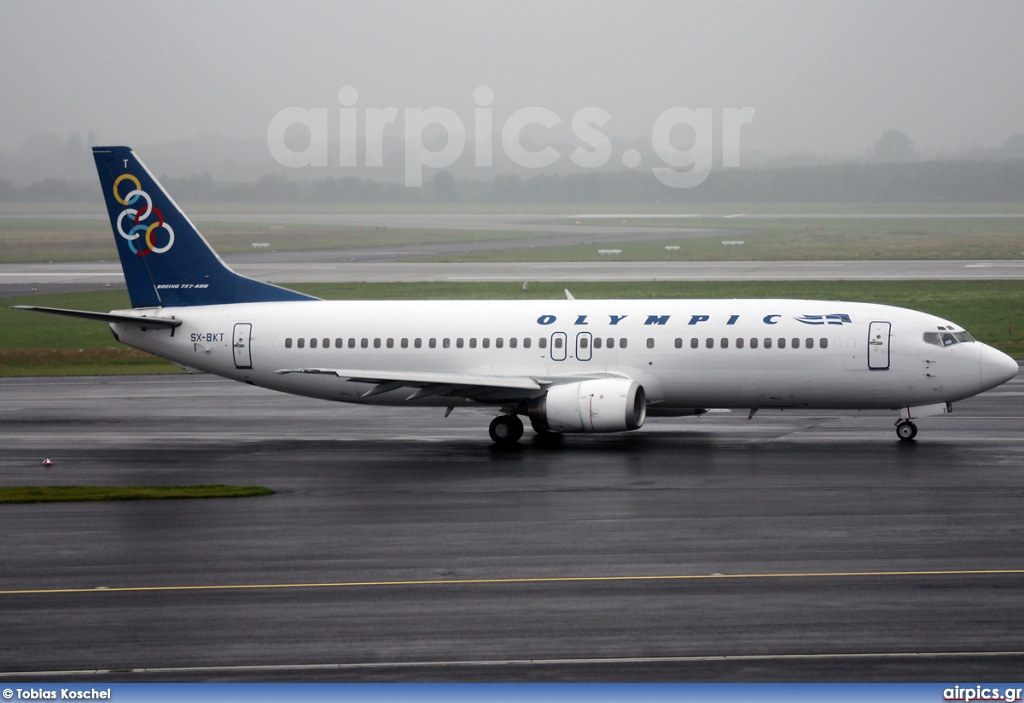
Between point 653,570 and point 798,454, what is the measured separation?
12.1 meters

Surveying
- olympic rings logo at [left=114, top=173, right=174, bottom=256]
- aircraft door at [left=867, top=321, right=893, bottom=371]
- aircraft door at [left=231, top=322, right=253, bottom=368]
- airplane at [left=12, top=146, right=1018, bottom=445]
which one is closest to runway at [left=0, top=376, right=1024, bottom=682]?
airplane at [left=12, top=146, right=1018, bottom=445]

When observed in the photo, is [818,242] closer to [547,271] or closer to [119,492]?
[547,271]

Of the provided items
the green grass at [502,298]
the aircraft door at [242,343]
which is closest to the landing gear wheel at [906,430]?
the aircraft door at [242,343]

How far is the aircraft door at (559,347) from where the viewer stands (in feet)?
110

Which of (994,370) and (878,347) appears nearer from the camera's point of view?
(994,370)

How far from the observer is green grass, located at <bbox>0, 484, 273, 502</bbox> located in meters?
26.0

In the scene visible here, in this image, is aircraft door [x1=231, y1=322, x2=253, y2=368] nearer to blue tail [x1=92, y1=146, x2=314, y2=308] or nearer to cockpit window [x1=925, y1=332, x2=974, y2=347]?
blue tail [x1=92, y1=146, x2=314, y2=308]

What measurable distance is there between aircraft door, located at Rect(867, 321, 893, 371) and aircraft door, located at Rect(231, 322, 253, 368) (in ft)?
58.7

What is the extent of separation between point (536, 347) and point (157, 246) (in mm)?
12298

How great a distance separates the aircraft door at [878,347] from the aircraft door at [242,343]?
17885mm

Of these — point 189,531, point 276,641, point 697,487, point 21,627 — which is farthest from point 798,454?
point 21,627

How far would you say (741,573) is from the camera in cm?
1911

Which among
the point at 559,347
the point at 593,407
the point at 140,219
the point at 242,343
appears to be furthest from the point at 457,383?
the point at 140,219

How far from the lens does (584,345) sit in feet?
110
